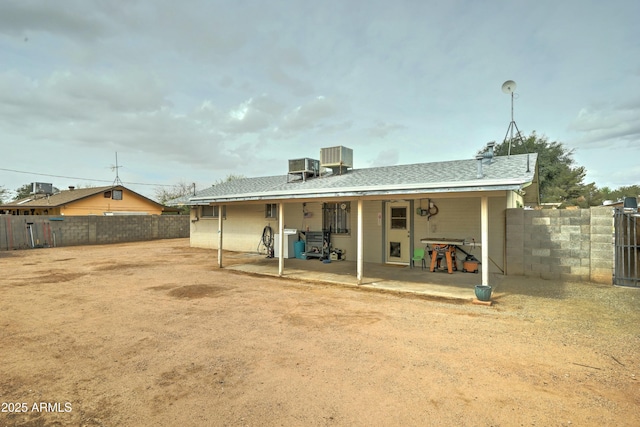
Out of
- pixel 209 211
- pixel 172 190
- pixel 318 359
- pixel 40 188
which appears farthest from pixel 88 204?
pixel 318 359

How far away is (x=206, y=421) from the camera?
2244 mm

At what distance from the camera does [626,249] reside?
21.7 ft

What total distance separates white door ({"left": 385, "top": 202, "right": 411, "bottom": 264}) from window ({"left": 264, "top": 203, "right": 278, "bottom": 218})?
16.9 feet

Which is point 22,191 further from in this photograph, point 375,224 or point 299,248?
point 375,224

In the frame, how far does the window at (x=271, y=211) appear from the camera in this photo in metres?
12.9

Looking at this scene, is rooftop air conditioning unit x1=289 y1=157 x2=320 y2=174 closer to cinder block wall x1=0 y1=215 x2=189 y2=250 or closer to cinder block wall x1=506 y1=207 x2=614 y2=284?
cinder block wall x1=506 y1=207 x2=614 y2=284

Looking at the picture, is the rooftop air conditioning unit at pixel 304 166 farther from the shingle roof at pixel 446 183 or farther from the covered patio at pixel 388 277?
the covered patio at pixel 388 277

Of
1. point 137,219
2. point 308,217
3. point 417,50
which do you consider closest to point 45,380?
point 308,217

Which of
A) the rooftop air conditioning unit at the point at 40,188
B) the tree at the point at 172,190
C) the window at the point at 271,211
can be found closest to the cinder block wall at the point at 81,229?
the window at the point at 271,211

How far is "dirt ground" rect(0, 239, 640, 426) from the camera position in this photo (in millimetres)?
2361

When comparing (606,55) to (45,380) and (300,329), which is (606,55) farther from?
(45,380)

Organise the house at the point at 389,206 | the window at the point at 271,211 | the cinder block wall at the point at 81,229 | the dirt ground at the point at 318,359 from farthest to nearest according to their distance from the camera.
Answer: the cinder block wall at the point at 81,229 < the window at the point at 271,211 < the house at the point at 389,206 < the dirt ground at the point at 318,359

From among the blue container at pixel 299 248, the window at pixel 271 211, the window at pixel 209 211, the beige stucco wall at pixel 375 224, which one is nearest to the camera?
the beige stucco wall at pixel 375 224

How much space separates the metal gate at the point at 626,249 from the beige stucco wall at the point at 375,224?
7.16ft
